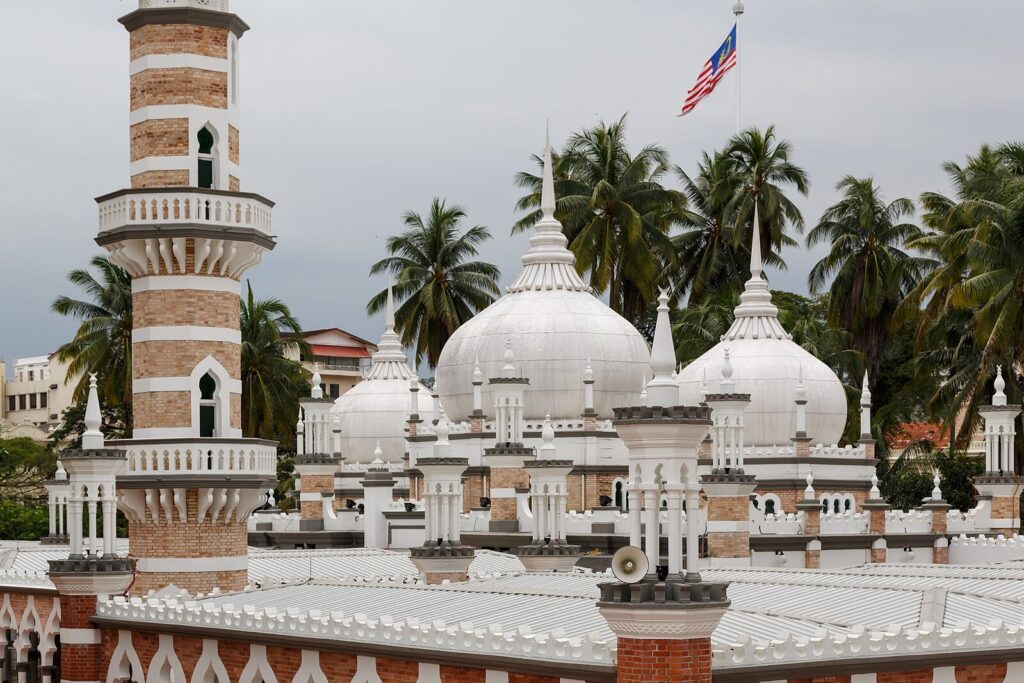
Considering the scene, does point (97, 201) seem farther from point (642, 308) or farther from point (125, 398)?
point (642, 308)

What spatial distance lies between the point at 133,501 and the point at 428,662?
41.7ft

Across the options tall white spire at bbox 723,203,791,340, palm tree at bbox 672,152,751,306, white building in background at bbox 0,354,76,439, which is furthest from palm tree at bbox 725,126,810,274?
white building in background at bbox 0,354,76,439

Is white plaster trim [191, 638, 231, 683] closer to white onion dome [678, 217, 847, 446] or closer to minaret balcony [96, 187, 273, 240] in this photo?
minaret balcony [96, 187, 273, 240]

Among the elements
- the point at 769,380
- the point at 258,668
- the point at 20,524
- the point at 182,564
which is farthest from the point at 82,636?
the point at 20,524

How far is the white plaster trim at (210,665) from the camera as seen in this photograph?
80.0 ft

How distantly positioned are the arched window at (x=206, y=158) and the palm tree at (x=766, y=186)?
48790 millimetres

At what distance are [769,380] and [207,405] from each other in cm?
2741

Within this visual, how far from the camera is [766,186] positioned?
263 feet

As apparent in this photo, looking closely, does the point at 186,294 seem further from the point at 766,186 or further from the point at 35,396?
the point at 35,396

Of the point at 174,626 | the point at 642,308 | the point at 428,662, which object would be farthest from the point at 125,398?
the point at 428,662

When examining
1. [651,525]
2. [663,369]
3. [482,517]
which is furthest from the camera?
[482,517]

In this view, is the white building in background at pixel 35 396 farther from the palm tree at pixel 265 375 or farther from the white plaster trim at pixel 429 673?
the white plaster trim at pixel 429 673

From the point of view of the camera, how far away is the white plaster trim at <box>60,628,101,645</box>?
27656 millimetres

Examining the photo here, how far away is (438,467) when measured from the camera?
34.5 m
